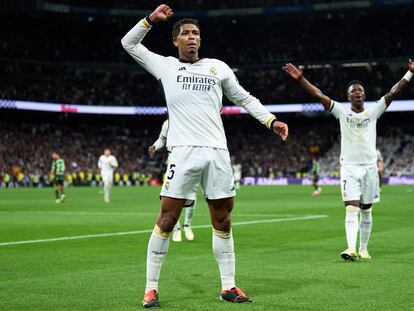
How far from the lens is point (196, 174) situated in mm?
7465

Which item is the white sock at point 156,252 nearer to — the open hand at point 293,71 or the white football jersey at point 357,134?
the open hand at point 293,71

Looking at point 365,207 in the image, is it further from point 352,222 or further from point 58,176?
point 58,176

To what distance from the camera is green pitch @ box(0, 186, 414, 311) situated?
749cm

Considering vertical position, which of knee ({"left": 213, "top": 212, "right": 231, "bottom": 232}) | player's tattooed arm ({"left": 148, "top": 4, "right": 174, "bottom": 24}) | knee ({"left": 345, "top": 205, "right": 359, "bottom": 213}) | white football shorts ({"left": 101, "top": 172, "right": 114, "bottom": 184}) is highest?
player's tattooed arm ({"left": 148, "top": 4, "right": 174, "bottom": 24})

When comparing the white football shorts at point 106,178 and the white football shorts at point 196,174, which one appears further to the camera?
the white football shorts at point 106,178

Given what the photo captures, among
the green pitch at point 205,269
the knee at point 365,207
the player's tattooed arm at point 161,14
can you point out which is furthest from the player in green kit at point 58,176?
the player's tattooed arm at point 161,14

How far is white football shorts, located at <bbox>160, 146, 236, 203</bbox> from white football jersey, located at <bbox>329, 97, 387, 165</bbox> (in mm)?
4540

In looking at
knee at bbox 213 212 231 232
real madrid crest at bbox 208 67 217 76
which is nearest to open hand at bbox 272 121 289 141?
real madrid crest at bbox 208 67 217 76

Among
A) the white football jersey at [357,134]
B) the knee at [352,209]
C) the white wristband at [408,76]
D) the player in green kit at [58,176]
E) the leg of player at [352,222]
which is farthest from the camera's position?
the player in green kit at [58,176]

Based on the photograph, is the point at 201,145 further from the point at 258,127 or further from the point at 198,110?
the point at 258,127

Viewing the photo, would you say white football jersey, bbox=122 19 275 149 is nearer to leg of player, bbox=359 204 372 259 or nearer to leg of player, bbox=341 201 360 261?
leg of player, bbox=341 201 360 261

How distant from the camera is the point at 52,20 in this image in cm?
6619

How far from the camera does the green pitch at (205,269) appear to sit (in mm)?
7492

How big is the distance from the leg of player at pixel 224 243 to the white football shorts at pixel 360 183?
4.26 meters
